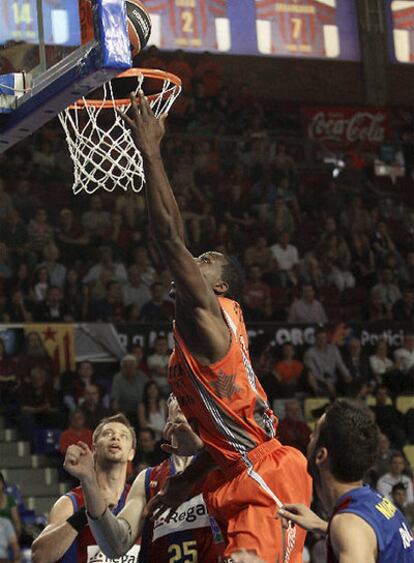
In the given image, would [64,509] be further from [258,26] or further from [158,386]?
[258,26]

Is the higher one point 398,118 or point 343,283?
point 398,118

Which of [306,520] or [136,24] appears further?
[136,24]

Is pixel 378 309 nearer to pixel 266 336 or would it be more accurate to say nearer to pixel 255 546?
pixel 266 336

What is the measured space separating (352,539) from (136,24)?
296 centimetres

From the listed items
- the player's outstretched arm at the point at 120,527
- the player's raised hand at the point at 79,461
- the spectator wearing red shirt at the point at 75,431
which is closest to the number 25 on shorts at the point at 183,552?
the player's outstretched arm at the point at 120,527

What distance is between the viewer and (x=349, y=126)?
19.5 metres

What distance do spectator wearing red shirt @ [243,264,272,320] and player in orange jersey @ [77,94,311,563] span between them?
9.46 metres

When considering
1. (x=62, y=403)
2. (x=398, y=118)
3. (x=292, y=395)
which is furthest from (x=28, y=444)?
(x=398, y=118)

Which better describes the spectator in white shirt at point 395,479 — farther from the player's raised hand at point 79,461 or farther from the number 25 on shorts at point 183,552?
the player's raised hand at point 79,461

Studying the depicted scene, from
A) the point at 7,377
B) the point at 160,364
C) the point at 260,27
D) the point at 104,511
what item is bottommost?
the point at 160,364

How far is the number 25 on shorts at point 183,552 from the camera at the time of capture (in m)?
5.55

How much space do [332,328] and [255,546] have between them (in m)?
9.54

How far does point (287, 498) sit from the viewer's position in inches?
192

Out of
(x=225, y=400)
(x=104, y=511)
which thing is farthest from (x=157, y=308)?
(x=225, y=400)
